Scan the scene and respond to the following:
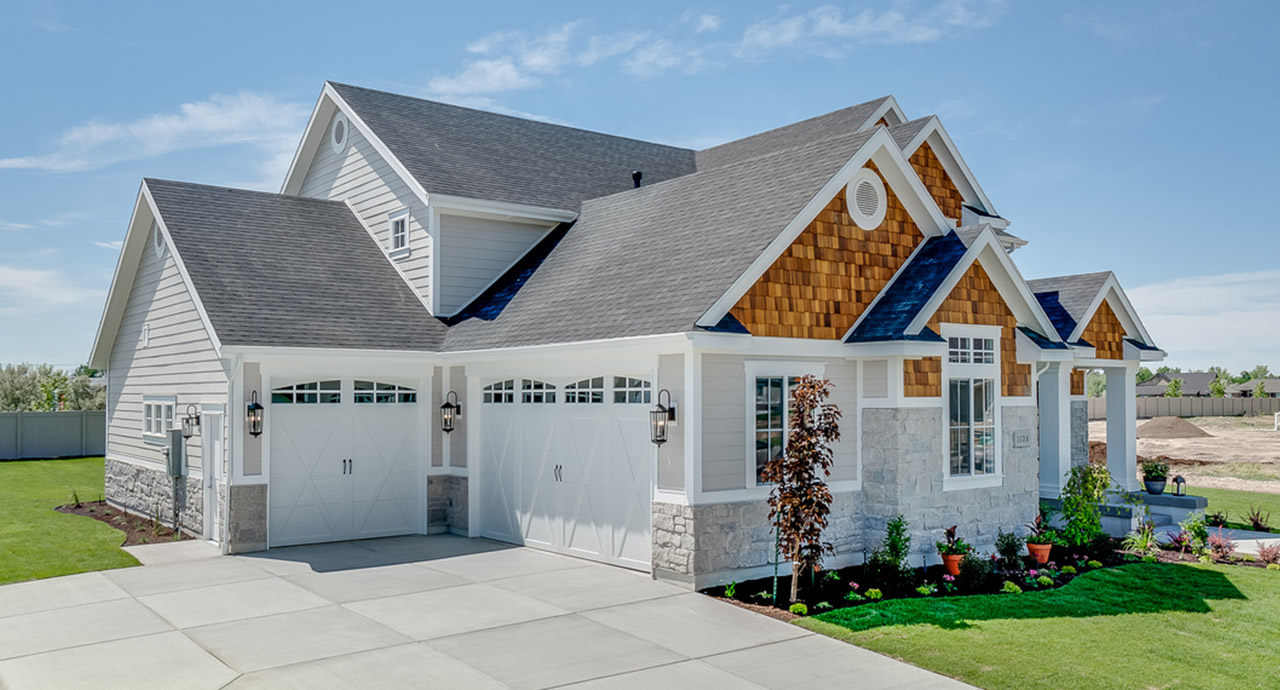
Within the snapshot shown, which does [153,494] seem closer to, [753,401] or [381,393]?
[381,393]

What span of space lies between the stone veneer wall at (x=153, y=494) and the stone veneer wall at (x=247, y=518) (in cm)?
150

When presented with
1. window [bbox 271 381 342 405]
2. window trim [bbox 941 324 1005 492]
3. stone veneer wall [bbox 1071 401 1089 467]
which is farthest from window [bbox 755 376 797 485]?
stone veneer wall [bbox 1071 401 1089 467]

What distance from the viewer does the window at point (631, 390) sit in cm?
1145

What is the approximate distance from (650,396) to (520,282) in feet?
16.9

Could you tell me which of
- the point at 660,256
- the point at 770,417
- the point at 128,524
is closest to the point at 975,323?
the point at 770,417

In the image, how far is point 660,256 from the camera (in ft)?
42.0

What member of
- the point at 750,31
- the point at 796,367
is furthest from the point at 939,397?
the point at 750,31

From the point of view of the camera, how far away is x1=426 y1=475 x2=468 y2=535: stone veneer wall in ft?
47.9

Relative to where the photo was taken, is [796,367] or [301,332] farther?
[301,332]

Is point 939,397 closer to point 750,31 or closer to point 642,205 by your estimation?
point 642,205

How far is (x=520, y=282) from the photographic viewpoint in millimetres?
15688

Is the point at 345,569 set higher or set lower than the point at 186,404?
lower

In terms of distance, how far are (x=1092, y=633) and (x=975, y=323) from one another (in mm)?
4499

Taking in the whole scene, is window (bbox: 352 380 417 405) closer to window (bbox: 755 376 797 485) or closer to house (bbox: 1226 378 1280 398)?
window (bbox: 755 376 797 485)
